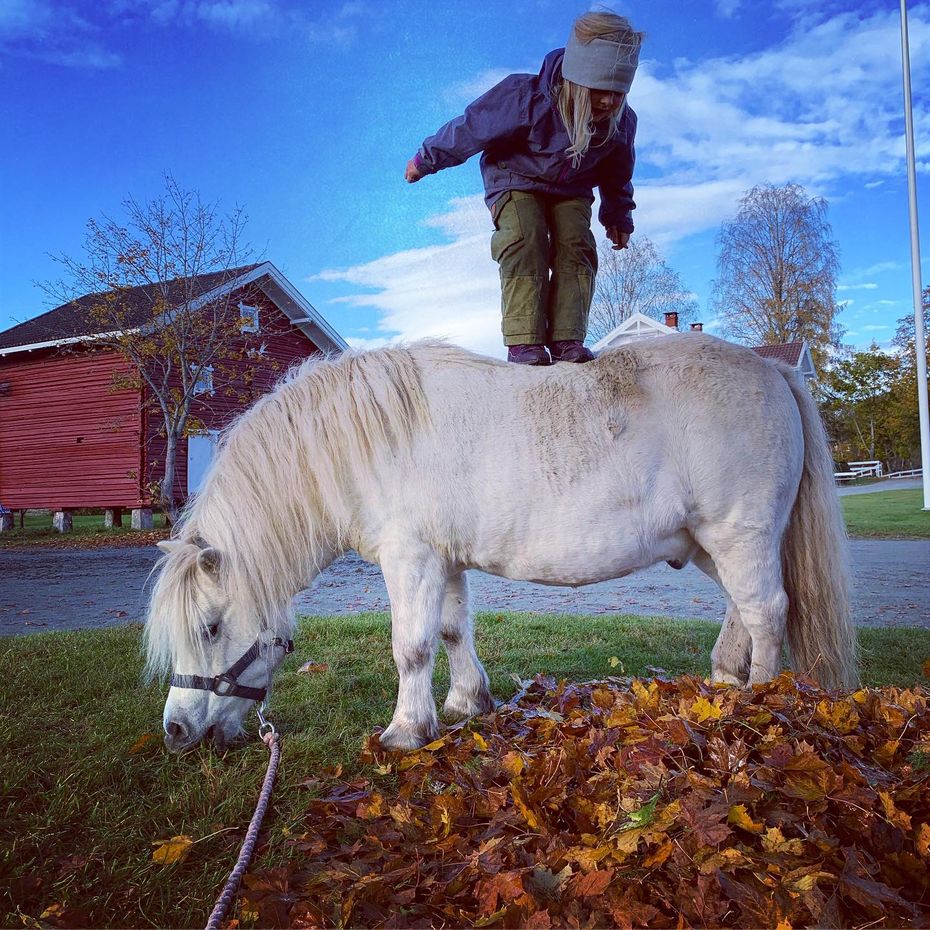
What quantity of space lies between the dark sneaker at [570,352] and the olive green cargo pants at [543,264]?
0.10ft

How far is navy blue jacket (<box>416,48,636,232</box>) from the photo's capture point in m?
2.96

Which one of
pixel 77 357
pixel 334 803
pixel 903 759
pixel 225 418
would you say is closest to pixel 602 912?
pixel 334 803

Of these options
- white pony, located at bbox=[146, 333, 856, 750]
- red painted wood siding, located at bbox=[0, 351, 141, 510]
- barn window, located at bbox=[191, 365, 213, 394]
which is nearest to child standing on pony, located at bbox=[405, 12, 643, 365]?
white pony, located at bbox=[146, 333, 856, 750]

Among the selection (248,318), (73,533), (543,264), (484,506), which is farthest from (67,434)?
(484,506)

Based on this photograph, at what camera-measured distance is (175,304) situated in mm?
16438

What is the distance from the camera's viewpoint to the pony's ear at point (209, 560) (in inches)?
104

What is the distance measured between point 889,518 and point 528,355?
14.4 meters

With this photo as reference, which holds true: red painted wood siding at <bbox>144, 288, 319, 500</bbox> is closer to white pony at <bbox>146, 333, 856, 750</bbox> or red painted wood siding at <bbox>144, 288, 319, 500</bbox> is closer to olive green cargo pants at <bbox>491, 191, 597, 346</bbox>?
olive green cargo pants at <bbox>491, 191, 597, 346</bbox>

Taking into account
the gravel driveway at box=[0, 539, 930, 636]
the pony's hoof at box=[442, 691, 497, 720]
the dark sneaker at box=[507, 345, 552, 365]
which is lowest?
the gravel driveway at box=[0, 539, 930, 636]

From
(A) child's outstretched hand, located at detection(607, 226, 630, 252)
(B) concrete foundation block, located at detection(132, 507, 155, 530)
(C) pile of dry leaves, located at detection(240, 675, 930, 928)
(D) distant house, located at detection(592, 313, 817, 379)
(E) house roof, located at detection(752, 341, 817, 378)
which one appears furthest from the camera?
(E) house roof, located at detection(752, 341, 817, 378)

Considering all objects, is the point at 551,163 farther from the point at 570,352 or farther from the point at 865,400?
the point at 865,400

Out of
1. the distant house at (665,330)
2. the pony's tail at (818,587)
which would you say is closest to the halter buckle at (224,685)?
the pony's tail at (818,587)

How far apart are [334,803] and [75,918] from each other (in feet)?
2.40

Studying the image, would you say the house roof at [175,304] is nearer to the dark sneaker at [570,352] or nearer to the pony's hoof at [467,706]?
the dark sneaker at [570,352]
